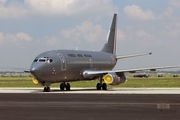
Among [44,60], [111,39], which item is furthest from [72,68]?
[111,39]

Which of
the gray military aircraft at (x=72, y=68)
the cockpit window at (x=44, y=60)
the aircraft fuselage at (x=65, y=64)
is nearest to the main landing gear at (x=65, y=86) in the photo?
the gray military aircraft at (x=72, y=68)

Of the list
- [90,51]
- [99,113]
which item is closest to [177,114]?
[99,113]

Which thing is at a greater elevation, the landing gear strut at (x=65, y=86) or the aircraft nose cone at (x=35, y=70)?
the aircraft nose cone at (x=35, y=70)

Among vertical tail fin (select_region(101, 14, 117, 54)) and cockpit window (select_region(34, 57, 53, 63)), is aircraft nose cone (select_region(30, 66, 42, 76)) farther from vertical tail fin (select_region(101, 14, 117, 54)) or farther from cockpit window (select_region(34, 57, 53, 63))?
vertical tail fin (select_region(101, 14, 117, 54))

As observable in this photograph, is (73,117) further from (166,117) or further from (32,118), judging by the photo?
(166,117)

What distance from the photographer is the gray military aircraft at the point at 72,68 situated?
43312 mm

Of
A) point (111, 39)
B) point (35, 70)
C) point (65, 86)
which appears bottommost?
point (65, 86)

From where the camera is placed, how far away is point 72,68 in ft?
156

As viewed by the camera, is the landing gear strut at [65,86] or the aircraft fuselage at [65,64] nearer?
the aircraft fuselage at [65,64]

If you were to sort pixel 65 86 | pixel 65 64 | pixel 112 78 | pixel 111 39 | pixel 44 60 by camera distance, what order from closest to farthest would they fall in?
pixel 44 60
pixel 65 64
pixel 112 78
pixel 65 86
pixel 111 39

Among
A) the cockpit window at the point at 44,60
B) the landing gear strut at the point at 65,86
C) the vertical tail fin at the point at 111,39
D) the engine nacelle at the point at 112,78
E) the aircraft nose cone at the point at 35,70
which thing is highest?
the vertical tail fin at the point at 111,39

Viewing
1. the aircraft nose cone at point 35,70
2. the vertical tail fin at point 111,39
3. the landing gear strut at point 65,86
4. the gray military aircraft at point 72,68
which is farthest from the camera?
the vertical tail fin at point 111,39

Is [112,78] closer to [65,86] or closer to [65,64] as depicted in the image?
[65,64]

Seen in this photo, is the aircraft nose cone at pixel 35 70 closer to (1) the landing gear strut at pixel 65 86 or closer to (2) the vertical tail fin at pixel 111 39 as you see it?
(1) the landing gear strut at pixel 65 86
